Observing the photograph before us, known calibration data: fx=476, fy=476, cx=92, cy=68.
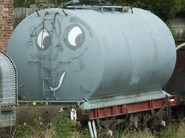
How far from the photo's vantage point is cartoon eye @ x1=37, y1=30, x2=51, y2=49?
389 inches

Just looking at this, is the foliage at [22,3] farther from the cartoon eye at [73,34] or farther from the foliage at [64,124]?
the foliage at [64,124]

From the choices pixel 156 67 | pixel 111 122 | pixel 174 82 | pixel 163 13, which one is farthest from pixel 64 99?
pixel 163 13

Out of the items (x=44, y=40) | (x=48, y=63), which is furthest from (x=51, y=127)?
(x=44, y=40)

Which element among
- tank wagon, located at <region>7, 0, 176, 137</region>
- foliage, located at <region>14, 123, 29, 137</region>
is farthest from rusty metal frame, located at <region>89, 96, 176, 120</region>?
foliage, located at <region>14, 123, 29, 137</region>

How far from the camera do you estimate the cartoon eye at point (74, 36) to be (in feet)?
31.5

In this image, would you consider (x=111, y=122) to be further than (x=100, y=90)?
Yes

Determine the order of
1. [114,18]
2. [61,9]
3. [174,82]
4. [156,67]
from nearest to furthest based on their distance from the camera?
[61,9] → [114,18] → [156,67] → [174,82]

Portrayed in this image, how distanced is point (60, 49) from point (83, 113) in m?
1.42

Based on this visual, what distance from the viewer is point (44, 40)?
9922 millimetres

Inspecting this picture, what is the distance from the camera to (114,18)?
35.0ft

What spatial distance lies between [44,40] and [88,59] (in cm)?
108

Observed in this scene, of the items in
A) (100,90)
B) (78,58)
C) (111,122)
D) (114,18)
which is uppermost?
(114,18)

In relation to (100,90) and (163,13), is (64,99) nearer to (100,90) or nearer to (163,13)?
(100,90)

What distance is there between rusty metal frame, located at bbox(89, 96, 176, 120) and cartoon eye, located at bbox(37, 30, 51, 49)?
166 cm
